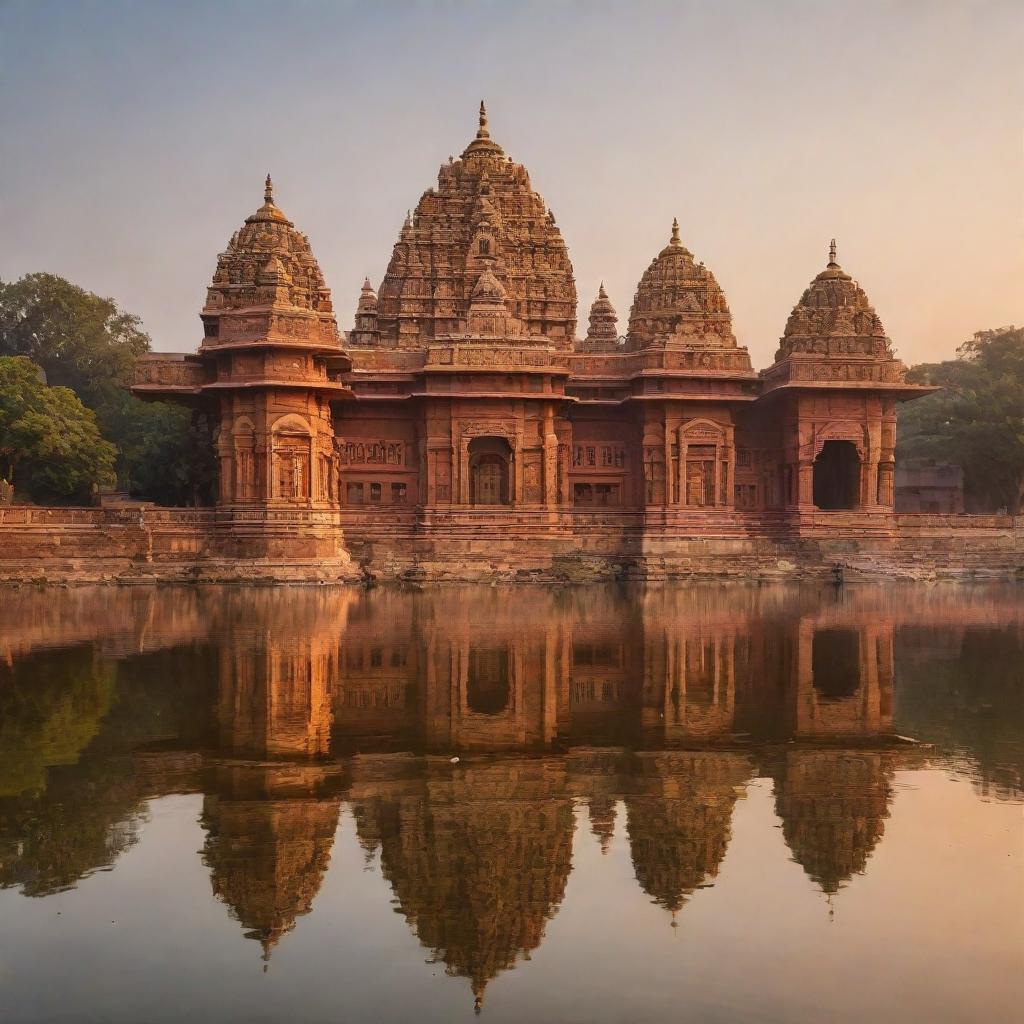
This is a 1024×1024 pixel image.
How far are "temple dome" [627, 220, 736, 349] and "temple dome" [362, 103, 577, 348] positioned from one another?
98.7 inches

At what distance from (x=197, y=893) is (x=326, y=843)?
97 cm

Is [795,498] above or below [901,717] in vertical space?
above

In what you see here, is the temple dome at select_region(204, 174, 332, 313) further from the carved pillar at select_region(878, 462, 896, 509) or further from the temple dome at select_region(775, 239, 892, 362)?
the carved pillar at select_region(878, 462, 896, 509)

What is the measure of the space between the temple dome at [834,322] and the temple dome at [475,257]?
7.72 metres

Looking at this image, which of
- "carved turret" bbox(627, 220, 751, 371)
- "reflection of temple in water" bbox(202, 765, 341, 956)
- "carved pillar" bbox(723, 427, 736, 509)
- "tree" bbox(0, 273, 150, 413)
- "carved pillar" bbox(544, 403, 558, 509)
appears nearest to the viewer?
"reflection of temple in water" bbox(202, 765, 341, 956)

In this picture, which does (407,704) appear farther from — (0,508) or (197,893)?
(0,508)

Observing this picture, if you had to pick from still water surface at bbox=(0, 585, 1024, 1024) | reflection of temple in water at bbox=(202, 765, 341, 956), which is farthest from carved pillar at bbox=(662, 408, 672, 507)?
reflection of temple in water at bbox=(202, 765, 341, 956)

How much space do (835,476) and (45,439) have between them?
25.9 metres

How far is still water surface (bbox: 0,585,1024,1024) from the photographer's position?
508cm

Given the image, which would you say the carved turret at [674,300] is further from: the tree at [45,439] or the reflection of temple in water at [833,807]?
the reflection of temple in water at [833,807]

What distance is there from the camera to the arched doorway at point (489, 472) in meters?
35.1

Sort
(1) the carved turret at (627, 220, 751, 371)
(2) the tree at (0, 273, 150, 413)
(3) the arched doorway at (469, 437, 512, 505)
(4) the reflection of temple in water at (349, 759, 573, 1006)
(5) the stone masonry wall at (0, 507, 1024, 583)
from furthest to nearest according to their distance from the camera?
(2) the tree at (0, 273, 150, 413) < (1) the carved turret at (627, 220, 751, 371) < (3) the arched doorway at (469, 437, 512, 505) < (5) the stone masonry wall at (0, 507, 1024, 583) < (4) the reflection of temple in water at (349, 759, 573, 1006)

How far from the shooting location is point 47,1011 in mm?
4770

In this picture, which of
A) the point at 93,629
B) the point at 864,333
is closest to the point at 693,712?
the point at 93,629
